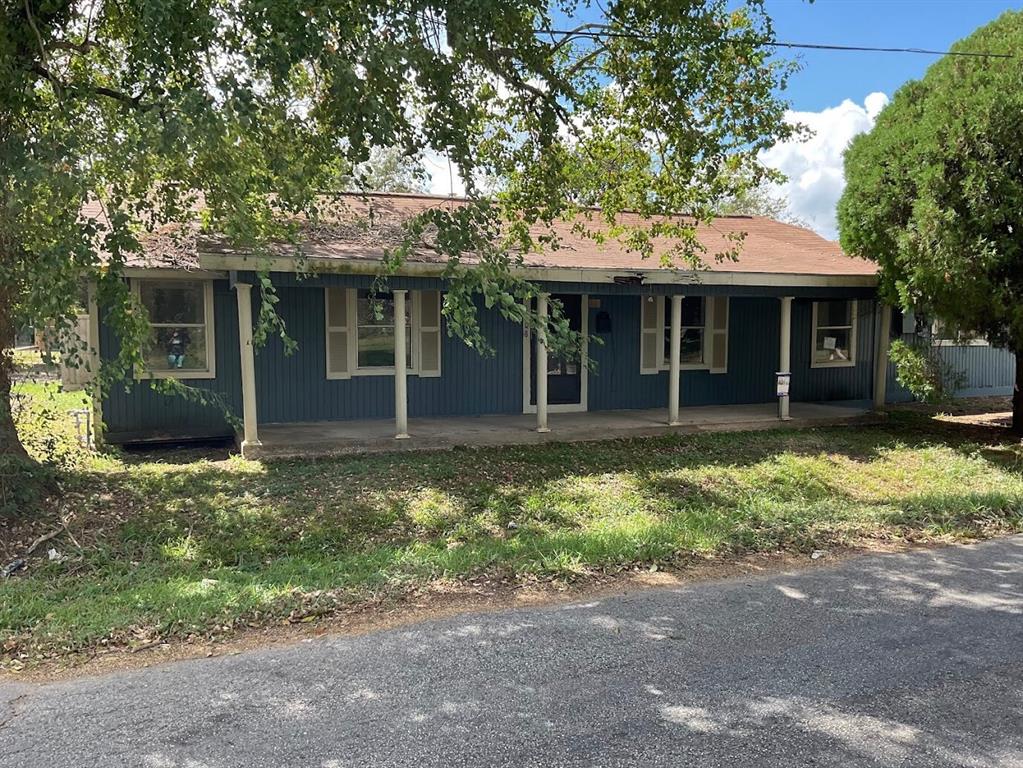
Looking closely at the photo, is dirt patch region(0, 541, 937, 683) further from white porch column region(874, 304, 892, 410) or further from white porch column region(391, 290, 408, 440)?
white porch column region(874, 304, 892, 410)

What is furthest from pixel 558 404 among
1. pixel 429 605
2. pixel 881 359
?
pixel 429 605

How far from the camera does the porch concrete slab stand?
9.54 m

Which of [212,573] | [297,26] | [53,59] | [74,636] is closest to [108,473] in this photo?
[212,573]

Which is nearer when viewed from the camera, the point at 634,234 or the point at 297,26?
the point at 297,26

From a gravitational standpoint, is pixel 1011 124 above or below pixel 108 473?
above

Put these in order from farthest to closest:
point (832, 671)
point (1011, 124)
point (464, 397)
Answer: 1. point (464, 397)
2. point (1011, 124)
3. point (832, 671)

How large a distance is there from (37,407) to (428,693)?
37.5 feet

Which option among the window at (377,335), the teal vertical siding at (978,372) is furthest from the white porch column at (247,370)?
the teal vertical siding at (978,372)

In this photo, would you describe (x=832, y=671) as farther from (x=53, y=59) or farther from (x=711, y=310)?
(x=711, y=310)

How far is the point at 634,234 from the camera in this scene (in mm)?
10094

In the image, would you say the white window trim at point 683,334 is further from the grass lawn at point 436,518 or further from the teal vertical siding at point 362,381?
the teal vertical siding at point 362,381

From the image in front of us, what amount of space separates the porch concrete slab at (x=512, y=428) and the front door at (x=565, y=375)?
1.22 ft

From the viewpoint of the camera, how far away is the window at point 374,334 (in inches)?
434

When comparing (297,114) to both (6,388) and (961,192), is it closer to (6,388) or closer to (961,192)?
(6,388)
